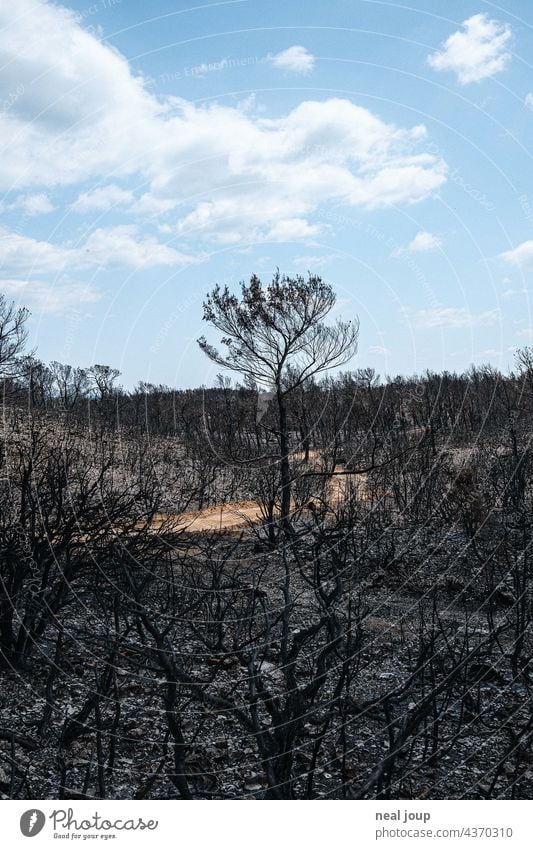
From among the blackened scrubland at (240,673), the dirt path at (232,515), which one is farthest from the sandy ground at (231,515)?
the blackened scrubland at (240,673)

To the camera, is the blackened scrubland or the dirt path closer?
the blackened scrubland

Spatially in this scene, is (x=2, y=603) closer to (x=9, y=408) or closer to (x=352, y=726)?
(x=352, y=726)

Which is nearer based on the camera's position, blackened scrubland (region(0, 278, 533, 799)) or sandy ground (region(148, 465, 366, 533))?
blackened scrubland (region(0, 278, 533, 799))

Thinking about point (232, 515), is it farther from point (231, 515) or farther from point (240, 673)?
point (240, 673)

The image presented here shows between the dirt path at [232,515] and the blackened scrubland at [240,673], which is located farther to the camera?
the dirt path at [232,515]

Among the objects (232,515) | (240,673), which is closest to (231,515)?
(232,515)

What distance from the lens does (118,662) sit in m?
5.88

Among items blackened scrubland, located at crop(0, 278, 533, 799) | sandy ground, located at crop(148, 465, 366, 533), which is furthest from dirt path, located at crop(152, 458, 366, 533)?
blackened scrubland, located at crop(0, 278, 533, 799)

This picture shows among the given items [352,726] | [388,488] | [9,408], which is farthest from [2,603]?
[9,408]

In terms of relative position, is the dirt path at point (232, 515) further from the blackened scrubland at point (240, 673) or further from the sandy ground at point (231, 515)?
the blackened scrubland at point (240, 673)

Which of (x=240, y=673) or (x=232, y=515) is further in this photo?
(x=232, y=515)

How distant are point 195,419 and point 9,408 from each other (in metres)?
16.8

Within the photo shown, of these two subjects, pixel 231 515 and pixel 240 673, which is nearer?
pixel 240 673

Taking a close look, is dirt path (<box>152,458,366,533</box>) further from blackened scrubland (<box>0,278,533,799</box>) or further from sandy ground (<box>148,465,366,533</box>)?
blackened scrubland (<box>0,278,533,799</box>)
